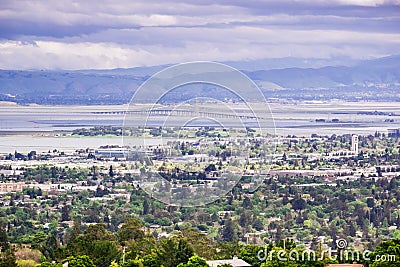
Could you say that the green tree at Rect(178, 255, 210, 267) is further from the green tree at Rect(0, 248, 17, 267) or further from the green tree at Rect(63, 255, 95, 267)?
the green tree at Rect(0, 248, 17, 267)

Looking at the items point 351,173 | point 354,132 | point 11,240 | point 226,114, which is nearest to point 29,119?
point 354,132

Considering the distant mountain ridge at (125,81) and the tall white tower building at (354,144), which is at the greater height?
the distant mountain ridge at (125,81)

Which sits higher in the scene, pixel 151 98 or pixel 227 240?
pixel 151 98

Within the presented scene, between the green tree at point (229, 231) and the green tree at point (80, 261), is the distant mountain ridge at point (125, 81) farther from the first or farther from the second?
the green tree at point (80, 261)

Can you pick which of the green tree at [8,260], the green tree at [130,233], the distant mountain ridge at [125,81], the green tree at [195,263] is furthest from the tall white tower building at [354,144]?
the distant mountain ridge at [125,81]

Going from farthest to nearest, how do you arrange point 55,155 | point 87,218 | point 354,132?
point 354,132 → point 55,155 → point 87,218

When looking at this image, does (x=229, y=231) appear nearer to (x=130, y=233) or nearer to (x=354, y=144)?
(x=130, y=233)

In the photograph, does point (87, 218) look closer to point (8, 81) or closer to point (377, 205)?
point (377, 205)

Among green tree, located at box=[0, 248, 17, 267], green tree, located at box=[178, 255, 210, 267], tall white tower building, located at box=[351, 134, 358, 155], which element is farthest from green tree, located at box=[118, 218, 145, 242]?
tall white tower building, located at box=[351, 134, 358, 155]
